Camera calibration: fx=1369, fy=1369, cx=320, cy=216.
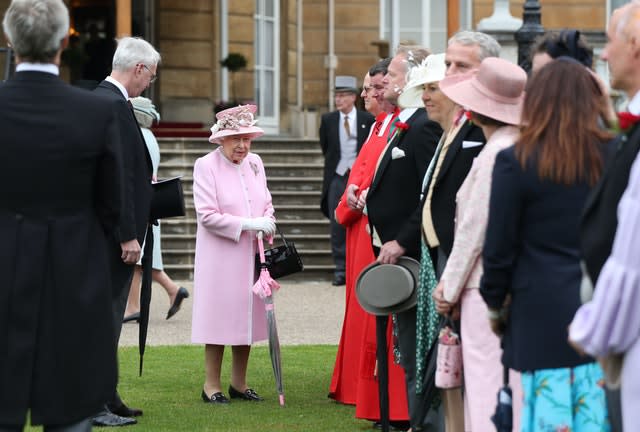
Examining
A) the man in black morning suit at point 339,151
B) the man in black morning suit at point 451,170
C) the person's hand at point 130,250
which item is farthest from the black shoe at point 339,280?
the man in black morning suit at point 451,170

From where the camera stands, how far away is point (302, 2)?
24.6 m

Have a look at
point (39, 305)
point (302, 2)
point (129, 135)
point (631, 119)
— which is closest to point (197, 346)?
point (129, 135)

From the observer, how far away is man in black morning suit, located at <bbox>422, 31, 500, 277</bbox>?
253 inches

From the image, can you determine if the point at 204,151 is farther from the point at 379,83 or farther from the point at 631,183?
the point at 631,183

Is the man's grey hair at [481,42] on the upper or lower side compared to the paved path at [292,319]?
upper

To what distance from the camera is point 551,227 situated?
4.93m

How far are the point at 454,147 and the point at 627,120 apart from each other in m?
2.42

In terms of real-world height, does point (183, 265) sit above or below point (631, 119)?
below

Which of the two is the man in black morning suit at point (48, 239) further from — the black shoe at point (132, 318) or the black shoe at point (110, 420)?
A: the black shoe at point (132, 318)

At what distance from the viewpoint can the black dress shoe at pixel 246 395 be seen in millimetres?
9062

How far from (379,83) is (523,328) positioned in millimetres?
4071

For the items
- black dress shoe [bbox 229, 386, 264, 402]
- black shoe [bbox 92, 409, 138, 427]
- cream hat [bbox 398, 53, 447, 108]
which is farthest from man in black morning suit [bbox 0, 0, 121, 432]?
black dress shoe [bbox 229, 386, 264, 402]

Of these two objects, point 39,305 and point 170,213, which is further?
point 170,213

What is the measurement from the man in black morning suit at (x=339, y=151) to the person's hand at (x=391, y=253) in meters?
8.52
